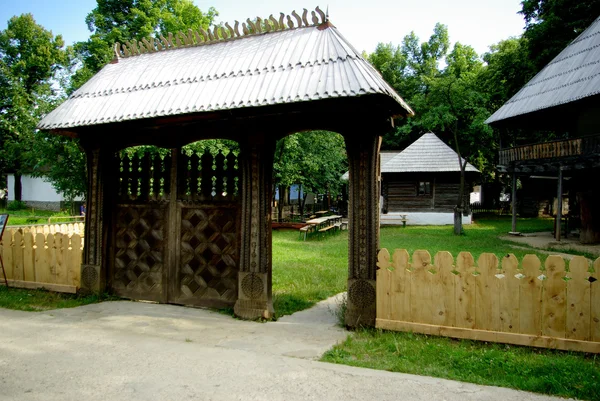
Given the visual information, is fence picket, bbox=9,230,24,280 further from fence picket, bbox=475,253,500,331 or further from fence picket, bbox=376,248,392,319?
fence picket, bbox=475,253,500,331

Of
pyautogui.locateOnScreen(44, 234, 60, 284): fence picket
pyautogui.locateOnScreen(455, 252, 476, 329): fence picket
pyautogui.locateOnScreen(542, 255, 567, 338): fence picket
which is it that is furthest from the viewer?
pyautogui.locateOnScreen(44, 234, 60, 284): fence picket

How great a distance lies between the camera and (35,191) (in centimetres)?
4481

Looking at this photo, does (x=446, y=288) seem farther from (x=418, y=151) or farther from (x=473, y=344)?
(x=418, y=151)

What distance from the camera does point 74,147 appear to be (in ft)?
63.7

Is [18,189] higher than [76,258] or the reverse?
higher

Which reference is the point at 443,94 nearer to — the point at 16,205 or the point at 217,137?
the point at 217,137

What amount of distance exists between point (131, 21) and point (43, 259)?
23217 mm

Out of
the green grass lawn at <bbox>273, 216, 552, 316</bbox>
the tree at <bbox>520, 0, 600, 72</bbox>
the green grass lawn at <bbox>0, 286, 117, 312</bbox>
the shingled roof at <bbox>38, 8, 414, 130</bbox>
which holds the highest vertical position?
the tree at <bbox>520, 0, 600, 72</bbox>

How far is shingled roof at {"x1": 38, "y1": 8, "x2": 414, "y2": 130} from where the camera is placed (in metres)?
6.04

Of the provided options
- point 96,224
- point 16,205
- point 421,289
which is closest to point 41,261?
point 96,224

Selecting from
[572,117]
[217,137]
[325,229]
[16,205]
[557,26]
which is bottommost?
[325,229]

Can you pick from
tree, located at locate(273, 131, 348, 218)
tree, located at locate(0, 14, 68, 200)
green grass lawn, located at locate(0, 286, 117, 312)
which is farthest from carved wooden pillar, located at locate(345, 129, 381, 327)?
→ tree, located at locate(0, 14, 68, 200)

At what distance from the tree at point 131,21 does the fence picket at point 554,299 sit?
870 inches

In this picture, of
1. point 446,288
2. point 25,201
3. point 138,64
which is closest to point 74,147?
point 138,64
